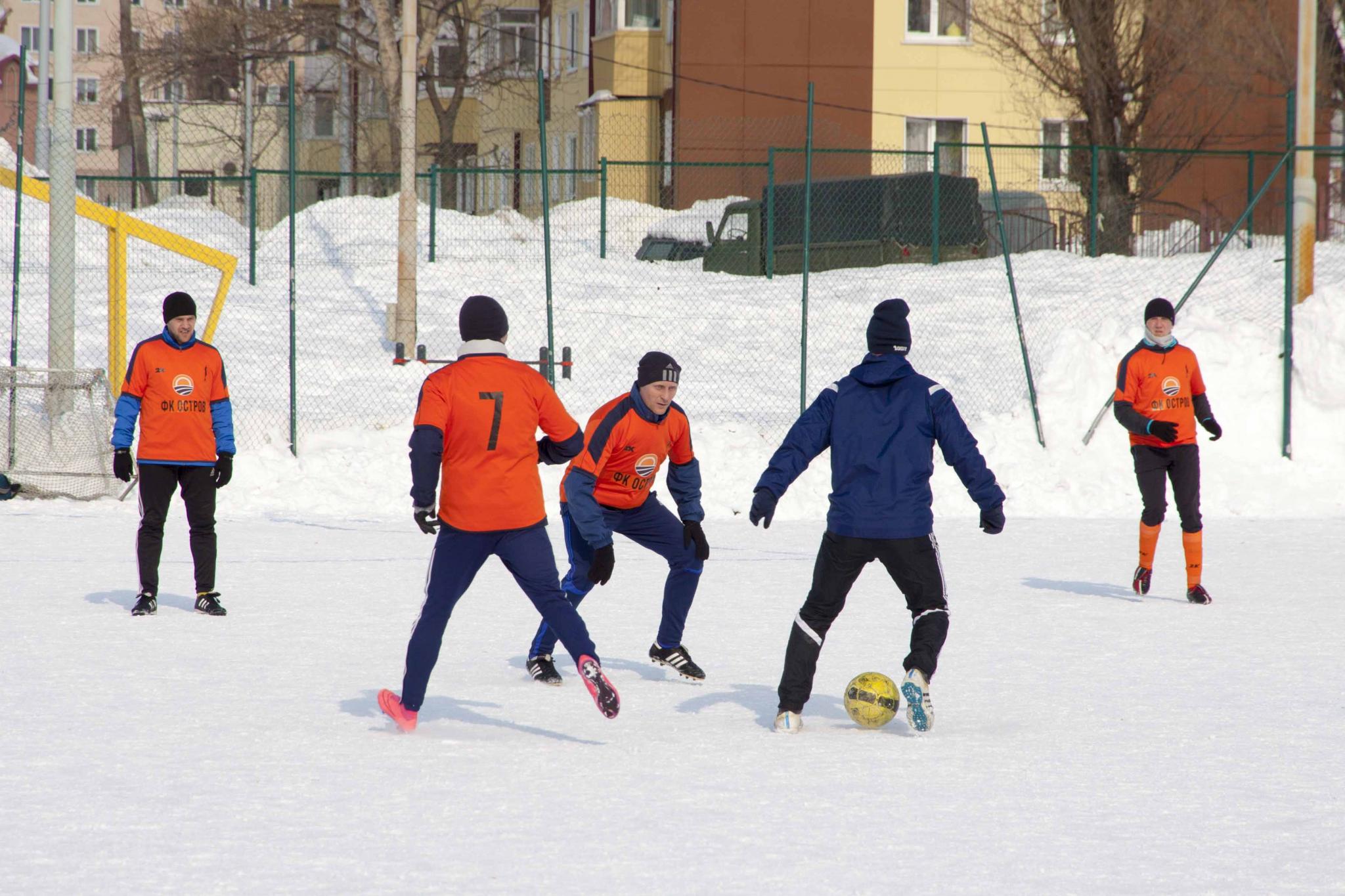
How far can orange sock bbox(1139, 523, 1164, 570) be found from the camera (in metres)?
9.68

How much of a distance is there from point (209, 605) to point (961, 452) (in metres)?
4.64

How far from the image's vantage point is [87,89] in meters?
78.6

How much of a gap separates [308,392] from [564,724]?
12014mm

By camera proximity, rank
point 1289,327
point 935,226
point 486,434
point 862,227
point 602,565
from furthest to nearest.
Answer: point 862,227 < point 935,226 < point 1289,327 < point 602,565 < point 486,434

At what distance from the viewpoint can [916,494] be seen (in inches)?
238

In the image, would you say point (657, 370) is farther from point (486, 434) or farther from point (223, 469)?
point (223, 469)

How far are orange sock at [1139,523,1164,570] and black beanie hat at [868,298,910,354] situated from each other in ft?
13.9

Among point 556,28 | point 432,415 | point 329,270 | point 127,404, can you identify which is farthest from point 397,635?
point 556,28

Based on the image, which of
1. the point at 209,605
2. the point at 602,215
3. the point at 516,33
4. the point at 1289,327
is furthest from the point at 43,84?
the point at 516,33

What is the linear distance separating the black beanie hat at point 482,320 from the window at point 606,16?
95.7 ft

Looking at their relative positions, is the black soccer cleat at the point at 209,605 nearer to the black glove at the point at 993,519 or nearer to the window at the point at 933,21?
the black glove at the point at 993,519

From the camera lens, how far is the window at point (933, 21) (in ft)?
108

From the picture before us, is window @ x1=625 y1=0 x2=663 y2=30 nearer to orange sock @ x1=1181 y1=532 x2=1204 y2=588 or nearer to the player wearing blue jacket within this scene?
orange sock @ x1=1181 y1=532 x2=1204 y2=588

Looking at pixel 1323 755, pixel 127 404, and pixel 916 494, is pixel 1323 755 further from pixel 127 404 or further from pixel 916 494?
pixel 127 404
